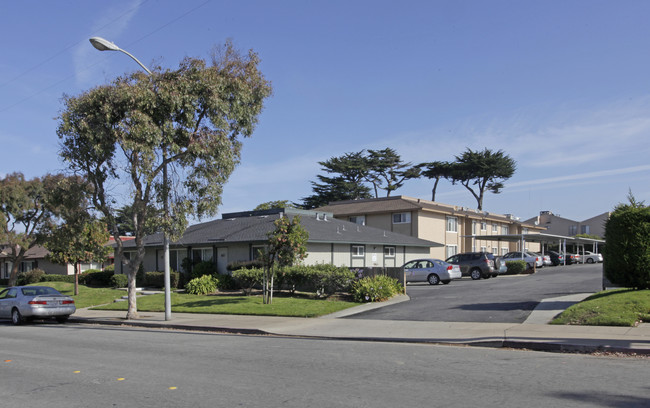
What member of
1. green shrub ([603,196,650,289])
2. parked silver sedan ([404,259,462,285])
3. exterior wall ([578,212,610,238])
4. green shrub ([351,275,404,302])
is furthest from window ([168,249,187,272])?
exterior wall ([578,212,610,238])

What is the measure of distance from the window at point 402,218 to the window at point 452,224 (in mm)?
5994

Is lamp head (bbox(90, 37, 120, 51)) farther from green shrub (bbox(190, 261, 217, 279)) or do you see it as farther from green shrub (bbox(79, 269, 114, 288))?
green shrub (bbox(79, 269, 114, 288))

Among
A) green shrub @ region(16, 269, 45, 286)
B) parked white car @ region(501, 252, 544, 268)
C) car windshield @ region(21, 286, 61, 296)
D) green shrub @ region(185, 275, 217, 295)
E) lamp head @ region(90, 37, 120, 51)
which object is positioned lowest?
green shrub @ region(16, 269, 45, 286)

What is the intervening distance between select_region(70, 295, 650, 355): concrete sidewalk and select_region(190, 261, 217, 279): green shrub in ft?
32.9

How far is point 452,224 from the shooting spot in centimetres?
4922

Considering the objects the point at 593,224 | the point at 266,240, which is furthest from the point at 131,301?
the point at 593,224

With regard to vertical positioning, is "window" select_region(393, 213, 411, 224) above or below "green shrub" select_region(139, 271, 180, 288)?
above

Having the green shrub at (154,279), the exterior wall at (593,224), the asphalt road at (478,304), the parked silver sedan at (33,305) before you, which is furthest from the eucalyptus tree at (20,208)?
the exterior wall at (593,224)

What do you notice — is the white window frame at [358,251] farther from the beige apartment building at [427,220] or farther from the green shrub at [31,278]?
the green shrub at [31,278]

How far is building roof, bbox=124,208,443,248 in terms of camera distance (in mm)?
29653

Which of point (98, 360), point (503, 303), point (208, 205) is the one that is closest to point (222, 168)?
point (208, 205)

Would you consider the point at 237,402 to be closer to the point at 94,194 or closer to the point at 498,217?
the point at 94,194

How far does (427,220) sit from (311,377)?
38314 mm

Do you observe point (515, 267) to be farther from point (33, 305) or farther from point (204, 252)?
point (33, 305)
